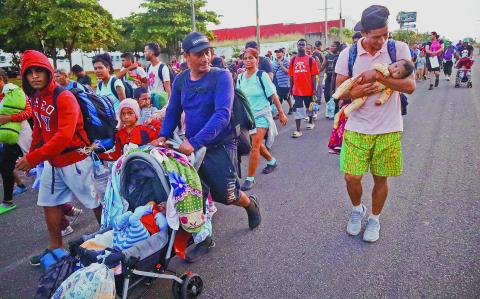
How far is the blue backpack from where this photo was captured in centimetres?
351

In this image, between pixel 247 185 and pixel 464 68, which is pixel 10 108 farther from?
pixel 464 68

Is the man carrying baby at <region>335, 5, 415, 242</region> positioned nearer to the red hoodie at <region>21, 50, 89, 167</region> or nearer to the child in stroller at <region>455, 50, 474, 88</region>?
the red hoodie at <region>21, 50, 89, 167</region>

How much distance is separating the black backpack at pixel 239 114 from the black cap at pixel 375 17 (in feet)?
4.18

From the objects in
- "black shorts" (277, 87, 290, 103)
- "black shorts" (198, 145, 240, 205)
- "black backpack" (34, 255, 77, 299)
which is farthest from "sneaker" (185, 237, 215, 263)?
"black shorts" (277, 87, 290, 103)

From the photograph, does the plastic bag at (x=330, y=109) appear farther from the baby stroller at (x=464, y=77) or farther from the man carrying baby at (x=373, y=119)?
the baby stroller at (x=464, y=77)

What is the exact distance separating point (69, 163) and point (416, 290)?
3.13 meters

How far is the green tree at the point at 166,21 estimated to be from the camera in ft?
121

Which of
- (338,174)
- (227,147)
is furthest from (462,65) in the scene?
(227,147)

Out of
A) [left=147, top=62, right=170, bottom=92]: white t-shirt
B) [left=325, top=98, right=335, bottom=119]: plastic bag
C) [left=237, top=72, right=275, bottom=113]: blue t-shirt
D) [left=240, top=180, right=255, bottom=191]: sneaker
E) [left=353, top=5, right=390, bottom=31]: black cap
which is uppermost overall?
[left=353, top=5, right=390, bottom=31]: black cap

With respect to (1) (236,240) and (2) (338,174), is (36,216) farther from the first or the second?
(2) (338,174)

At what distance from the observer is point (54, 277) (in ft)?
7.52

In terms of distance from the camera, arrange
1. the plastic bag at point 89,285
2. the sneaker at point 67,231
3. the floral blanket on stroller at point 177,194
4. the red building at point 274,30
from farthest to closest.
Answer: the red building at point 274,30 < the sneaker at point 67,231 < the floral blanket on stroller at point 177,194 < the plastic bag at point 89,285

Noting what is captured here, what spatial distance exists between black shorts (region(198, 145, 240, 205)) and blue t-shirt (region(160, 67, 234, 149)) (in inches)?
4.5

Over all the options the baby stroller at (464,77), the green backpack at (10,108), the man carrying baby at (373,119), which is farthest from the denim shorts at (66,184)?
the baby stroller at (464,77)
